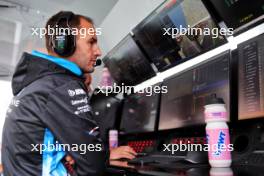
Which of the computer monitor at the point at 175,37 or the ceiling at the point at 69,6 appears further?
the ceiling at the point at 69,6

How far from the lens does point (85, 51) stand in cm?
127

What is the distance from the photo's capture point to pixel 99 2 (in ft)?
8.00

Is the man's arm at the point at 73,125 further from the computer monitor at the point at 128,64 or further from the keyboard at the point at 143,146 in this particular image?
the computer monitor at the point at 128,64

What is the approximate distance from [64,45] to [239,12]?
0.79 meters

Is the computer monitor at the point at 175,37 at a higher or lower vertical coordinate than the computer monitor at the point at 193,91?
higher

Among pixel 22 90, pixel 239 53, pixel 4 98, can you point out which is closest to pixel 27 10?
pixel 4 98

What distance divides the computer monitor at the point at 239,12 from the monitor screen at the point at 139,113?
2.07 ft

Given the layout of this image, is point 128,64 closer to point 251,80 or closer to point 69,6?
point 69,6

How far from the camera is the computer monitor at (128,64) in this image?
1914 mm

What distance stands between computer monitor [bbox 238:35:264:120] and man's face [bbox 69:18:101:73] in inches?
27.6

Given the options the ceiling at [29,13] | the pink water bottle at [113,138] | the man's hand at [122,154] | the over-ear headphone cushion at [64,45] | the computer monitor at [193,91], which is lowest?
the man's hand at [122,154]

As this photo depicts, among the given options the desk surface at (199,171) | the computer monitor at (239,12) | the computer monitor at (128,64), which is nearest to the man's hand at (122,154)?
the desk surface at (199,171)

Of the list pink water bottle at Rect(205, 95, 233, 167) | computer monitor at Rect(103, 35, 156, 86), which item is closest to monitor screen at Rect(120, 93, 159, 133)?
computer monitor at Rect(103, 35, 156, 86)

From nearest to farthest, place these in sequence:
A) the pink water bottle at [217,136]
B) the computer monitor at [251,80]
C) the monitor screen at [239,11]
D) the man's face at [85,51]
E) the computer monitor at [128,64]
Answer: the pink water bottle at [217,136]
the computer monitor at [251,80]
the monitor screen at [239,11]
the man's face at [85,51]
the computer monitor at [128,64]
